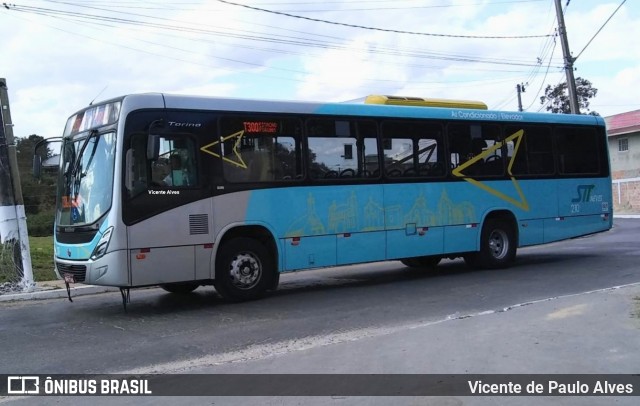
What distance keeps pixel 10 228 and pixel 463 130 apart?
9.13 metres

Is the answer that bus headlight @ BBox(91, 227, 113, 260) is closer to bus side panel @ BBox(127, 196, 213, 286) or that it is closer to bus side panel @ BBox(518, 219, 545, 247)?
bus side panel @ BBox(127, 196, 213, 286)

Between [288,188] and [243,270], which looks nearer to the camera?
[243,270]

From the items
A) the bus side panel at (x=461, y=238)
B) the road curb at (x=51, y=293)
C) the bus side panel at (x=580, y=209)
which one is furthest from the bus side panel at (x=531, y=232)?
the road curb at (x=51, y=293)

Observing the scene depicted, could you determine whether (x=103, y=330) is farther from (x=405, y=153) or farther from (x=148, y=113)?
(x=405, y=153)

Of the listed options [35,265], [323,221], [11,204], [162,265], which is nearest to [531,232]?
[323,221]

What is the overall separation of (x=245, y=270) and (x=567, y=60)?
19643mm

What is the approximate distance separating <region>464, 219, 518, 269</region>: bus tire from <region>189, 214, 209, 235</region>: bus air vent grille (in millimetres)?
6120

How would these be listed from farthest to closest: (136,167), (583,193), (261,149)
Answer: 1. (583,193)
2. (261,149)
3. (136,167)

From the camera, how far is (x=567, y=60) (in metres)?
24.0

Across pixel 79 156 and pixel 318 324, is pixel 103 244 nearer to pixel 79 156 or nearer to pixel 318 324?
pixel 79 156

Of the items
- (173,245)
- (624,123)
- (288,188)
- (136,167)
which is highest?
(624,123)

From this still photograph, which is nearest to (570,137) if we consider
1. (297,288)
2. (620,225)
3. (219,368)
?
(297,288)

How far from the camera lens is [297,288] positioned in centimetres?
1113

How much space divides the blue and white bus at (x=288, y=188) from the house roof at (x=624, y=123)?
29.9 meters
